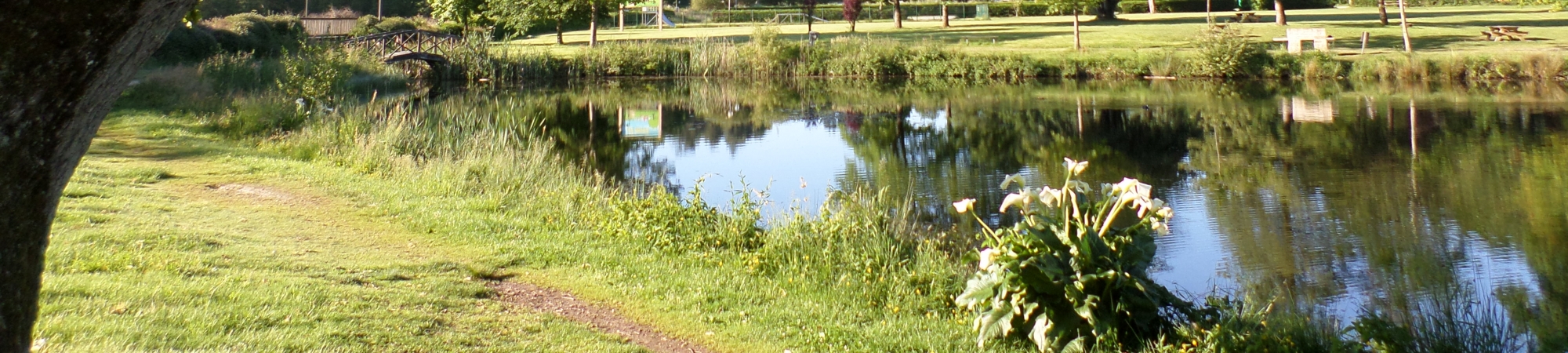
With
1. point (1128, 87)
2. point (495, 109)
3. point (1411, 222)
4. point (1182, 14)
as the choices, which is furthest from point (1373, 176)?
point (1182, 14)

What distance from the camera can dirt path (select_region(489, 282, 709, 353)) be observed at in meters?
6.09

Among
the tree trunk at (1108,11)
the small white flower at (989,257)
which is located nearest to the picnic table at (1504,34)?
the tree trunk at (1108,11)

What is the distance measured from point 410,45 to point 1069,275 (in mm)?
34998

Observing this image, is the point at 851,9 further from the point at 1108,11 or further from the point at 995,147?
the point at 995,147

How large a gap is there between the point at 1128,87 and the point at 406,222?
2533 cm

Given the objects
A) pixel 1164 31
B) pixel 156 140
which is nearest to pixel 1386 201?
pixel 156 140

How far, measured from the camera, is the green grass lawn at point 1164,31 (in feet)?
117

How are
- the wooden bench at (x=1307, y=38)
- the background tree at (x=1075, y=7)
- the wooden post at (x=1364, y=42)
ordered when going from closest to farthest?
the wooden bench at (x=1307, y=38) → the wooden post at (x=1364, y=42) → the background tree at (x=1075, y=7)

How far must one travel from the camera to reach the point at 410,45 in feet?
124

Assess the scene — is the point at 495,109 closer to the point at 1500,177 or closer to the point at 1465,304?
the point at 1500,177

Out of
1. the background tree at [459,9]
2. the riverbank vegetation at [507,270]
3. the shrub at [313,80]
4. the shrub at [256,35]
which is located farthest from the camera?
the background tree at [459,9]

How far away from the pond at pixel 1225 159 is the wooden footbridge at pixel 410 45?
5.11m

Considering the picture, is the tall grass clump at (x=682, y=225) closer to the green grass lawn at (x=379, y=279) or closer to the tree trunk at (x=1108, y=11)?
Answer: the green grass lawn at (x=379, y=279)

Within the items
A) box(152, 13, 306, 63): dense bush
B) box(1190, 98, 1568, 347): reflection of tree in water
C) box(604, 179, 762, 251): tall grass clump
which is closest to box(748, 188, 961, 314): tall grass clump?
box(604, 179, 762, 251): tall grass clump
